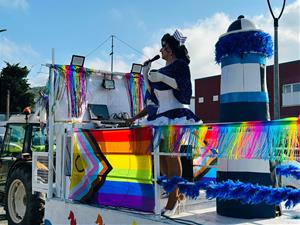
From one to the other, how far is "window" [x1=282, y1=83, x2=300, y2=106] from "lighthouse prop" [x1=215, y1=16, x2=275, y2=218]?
2541 cm

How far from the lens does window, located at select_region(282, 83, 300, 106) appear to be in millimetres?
27984

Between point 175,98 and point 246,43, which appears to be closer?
point 246,43

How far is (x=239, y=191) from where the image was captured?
3.11 meters

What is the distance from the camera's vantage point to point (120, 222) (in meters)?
3.89

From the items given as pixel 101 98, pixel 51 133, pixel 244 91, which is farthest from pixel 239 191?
pixel 101 98

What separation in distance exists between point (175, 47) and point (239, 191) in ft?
5.38

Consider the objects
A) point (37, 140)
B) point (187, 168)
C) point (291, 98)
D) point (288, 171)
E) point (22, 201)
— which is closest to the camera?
point (288, 171)

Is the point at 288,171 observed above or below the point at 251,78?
below

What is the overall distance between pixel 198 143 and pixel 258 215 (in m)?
0.91

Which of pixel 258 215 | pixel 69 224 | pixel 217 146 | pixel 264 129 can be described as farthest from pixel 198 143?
pixel 69 224

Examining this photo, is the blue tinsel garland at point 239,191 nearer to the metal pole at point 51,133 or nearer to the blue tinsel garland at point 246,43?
the blue tinsel garland at point 246,43

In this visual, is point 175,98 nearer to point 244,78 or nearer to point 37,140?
point 244,78

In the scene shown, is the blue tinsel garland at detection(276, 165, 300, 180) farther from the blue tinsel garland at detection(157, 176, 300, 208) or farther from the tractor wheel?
the tractor wheel

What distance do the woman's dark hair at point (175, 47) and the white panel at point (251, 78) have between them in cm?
63
